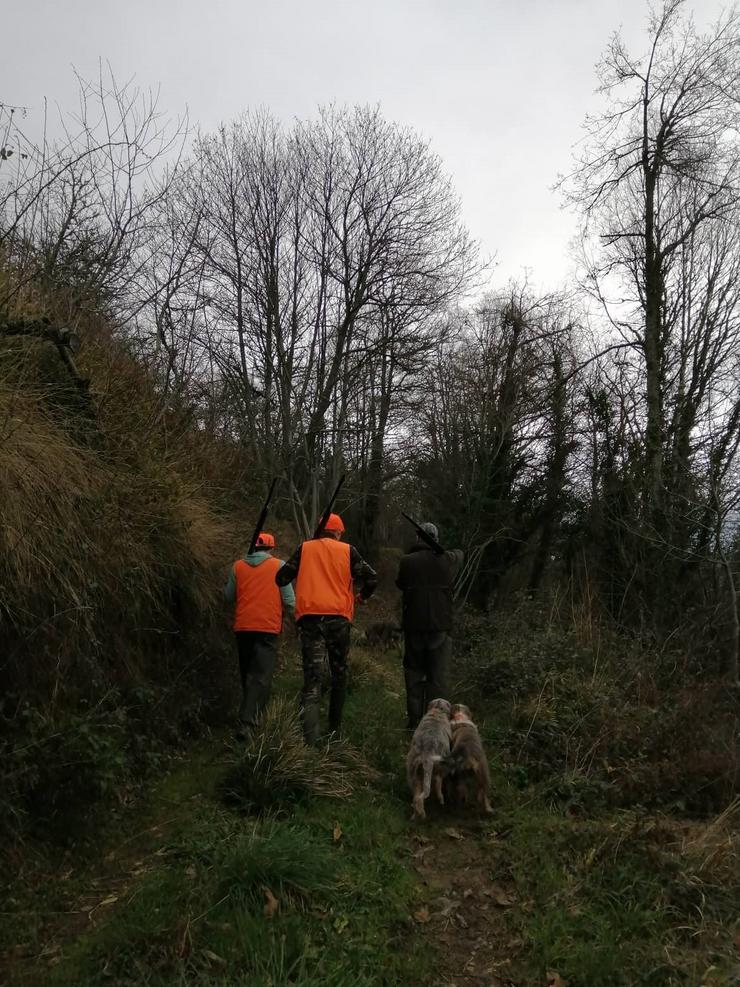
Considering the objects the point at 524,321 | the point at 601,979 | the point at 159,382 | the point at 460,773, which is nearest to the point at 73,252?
the point at 159,382

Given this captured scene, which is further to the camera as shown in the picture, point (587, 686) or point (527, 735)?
point (587, 686)

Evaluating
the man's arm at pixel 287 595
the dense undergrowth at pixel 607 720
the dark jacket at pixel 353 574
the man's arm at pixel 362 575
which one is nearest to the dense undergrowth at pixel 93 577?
the man's arm at pixel 287 595

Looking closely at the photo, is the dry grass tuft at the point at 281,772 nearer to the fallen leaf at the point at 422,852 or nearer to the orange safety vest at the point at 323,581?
the fallen leaf at the point at 422,852

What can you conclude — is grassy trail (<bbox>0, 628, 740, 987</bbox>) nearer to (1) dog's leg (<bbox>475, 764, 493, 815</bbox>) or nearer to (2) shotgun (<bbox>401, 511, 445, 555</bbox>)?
(1) dog's leg (<bbox>475, 764, 493, 815</bbox>)

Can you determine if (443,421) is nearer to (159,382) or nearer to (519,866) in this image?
(159,382)

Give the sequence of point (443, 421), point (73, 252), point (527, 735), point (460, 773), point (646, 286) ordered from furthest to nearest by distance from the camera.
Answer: point (443, 421) < point (646, 286) < point (73, 252) < point (527, 735) < point (460, 773)

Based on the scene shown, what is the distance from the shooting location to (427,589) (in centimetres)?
712

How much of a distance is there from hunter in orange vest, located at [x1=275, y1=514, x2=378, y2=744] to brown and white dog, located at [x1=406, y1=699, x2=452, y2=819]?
110 cm

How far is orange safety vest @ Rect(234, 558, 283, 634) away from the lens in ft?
20.5

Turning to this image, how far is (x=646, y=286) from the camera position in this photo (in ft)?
48.6

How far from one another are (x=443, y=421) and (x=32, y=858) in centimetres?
1697

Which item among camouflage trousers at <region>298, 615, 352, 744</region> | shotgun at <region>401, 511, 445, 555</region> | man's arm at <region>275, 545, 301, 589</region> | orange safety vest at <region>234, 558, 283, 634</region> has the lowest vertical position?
camouflage trousers at <region>298, 615, 352, 744</region>

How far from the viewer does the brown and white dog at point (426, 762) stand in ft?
16.5

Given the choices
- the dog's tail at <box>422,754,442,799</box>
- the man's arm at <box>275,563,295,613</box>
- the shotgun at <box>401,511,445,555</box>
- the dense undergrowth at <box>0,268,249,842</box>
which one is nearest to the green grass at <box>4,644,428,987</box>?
the dog's tail at <box>422,754,442,799</box>
